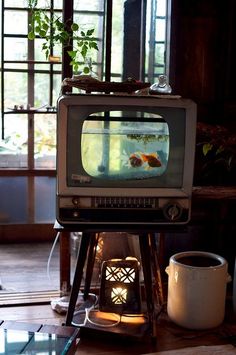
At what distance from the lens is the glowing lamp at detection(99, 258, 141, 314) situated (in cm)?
227

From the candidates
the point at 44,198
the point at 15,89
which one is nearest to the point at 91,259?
the point at 44,198

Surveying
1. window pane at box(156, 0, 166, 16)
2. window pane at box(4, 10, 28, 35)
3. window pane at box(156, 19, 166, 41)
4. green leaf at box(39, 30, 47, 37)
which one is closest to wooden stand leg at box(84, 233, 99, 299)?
green leaf at box(39, 30, 47, 37)

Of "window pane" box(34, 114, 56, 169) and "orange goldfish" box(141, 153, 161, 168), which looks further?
"window pane" box(34, 114, 56, 169)

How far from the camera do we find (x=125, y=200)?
1.99 meters

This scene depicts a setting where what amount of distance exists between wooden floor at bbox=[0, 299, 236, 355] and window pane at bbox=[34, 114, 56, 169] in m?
1.60

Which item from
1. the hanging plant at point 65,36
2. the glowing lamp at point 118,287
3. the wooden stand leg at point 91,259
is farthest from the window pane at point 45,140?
the glowing lamp at point 118,287

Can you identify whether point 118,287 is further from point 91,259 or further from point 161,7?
point 161,7

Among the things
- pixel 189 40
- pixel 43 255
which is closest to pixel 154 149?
pixel 189 40

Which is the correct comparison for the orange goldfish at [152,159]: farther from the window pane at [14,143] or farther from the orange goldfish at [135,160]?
the window pane at [14,143]

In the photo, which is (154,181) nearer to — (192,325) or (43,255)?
(192,325)

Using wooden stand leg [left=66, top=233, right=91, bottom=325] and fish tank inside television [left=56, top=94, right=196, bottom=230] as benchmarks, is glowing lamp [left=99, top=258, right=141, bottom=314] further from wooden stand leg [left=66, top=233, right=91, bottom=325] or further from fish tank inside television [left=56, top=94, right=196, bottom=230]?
fish tank inside television [left=56, top=94, right=196, bottom=230]

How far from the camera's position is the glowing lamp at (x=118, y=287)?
2266mm

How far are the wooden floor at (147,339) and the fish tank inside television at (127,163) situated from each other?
0.54 m

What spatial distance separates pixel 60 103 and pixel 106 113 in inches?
7.5
